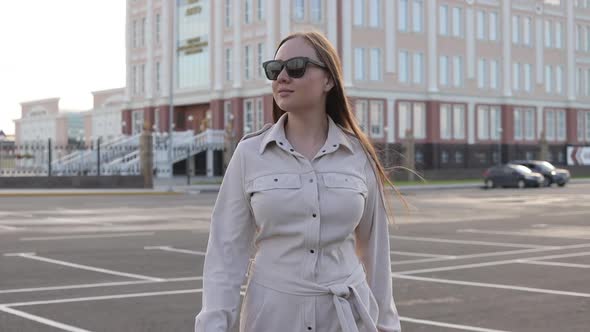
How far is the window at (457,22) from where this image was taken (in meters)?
67.9

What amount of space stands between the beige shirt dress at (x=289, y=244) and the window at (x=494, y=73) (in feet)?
225

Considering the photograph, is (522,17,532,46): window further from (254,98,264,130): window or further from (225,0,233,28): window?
(225,0,233,28): window

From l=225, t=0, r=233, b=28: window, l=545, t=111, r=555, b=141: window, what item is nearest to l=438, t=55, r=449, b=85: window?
l=545, t=111, r=555, b=141: window

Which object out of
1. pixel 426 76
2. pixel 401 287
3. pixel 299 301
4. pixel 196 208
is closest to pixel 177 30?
pixel 426 76

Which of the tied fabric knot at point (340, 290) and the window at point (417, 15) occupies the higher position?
the window at point (417, 15)

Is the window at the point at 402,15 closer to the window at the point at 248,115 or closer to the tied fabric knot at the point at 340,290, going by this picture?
the window at the point at 248,115

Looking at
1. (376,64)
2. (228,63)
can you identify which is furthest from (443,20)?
(228,63)

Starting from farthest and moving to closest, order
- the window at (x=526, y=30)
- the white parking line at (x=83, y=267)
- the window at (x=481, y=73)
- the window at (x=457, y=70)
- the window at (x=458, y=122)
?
the window at (x=526, y=30) → the window at (x=481, y=73) → the window at (x=458, y=122) → the window at (x=457, y=70) → the white parking line at (x=83, y=267)

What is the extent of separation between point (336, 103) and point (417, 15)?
208ft

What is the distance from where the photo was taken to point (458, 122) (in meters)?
68.4

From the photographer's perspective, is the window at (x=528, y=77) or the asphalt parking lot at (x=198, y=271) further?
the window at (x=528, y=77)

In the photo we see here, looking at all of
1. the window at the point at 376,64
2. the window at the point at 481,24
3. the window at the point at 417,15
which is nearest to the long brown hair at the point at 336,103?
the window at the point at 376,64

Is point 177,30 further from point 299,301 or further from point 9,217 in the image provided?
point 299,301

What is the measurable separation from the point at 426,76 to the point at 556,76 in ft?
48.9
